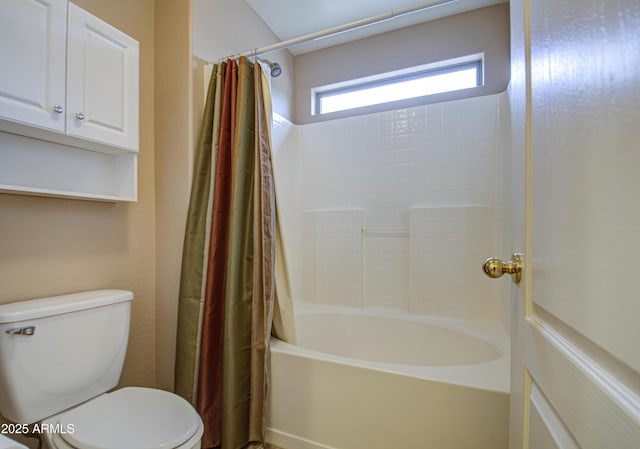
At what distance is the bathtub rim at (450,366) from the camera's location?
1.20 meters

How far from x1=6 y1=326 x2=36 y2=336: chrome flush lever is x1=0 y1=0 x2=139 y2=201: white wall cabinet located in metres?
0.48

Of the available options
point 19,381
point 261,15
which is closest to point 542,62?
point 19,381

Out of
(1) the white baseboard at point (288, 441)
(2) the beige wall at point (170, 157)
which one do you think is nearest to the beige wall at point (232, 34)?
(2) the beige wall at point (170, 157)

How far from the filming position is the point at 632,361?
A: 0.91 feet

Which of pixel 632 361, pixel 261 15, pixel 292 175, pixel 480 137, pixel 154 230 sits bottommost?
pixel 632 361

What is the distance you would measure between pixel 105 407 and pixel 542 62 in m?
1.66

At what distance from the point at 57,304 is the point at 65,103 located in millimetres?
755

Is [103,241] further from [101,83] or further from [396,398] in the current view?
[396,398]

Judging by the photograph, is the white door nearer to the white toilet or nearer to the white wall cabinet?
the white toilet

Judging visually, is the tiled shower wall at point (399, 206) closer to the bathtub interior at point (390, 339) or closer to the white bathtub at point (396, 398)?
the bathtub interior at point (390, 339)

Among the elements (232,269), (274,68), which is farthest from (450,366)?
(274,68)

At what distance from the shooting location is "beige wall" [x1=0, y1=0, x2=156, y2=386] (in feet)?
3.92

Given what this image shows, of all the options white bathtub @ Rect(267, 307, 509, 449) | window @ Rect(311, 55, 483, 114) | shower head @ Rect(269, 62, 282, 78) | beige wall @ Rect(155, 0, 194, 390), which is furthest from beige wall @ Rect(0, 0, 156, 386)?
window @ Rect(311, 55, 483, 114)

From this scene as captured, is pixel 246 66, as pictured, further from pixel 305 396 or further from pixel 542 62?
pixel 305 396
